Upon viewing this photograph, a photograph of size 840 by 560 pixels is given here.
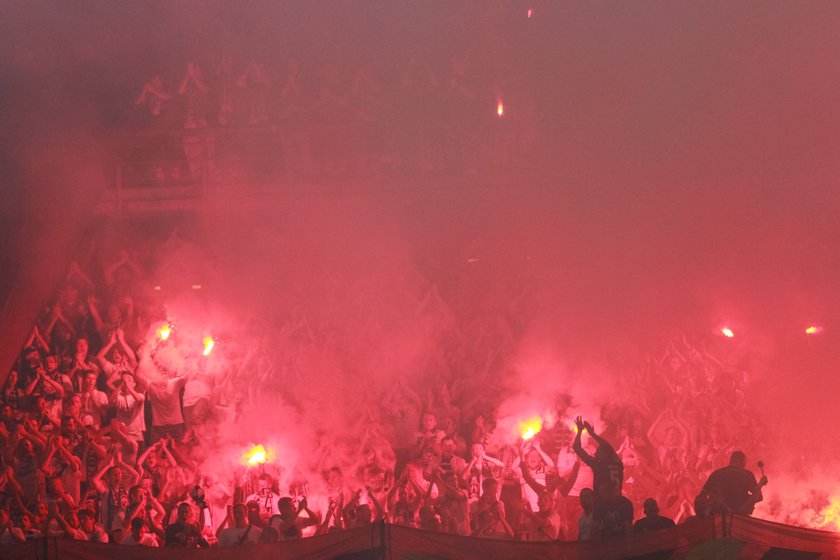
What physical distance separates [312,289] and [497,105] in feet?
8.12

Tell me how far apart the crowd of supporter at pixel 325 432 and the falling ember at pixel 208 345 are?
20 cm

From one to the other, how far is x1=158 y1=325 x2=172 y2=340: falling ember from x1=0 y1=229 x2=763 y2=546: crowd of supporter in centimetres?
3

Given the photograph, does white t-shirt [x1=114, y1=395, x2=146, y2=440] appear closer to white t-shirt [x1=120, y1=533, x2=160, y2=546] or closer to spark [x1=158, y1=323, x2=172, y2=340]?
spark [x1=158, y1=323, x2=172, y2=340]

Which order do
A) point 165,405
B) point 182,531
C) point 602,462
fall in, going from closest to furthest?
point 182,531, point 602,462, point 165,405

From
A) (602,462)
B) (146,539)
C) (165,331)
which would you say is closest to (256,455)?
(146,539)

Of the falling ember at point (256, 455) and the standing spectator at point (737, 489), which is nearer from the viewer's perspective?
the standing spectator at point (737, 489)

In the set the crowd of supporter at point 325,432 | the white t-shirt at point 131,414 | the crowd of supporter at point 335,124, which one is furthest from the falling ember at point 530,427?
the white t-shirt at point 131,414

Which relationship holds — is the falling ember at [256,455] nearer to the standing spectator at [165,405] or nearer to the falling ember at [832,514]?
the standing spectator at [165,405]

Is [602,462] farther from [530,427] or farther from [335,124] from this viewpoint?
[335,124]

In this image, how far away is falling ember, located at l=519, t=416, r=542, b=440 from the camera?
24.6 ft

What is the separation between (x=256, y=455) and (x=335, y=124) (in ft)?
10.3

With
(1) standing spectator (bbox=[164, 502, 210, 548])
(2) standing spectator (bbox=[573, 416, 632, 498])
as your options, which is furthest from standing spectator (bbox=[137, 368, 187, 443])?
(2) standing spectator (bbox=[573, 416, 632, 498])

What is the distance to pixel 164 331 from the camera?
26.0ft

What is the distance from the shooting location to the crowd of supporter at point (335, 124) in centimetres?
817
